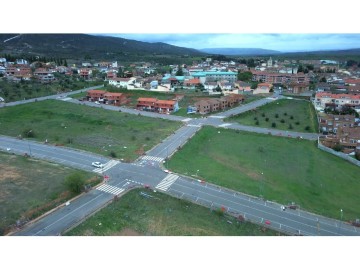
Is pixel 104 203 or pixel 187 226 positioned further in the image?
pixel 104 203

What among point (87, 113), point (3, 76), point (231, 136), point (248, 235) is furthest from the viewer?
point (3, 76)

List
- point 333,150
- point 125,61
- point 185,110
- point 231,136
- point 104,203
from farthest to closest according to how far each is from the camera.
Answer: point 125,61 → point 185,110 → point 231,136 → point 333,150 → point 104,203

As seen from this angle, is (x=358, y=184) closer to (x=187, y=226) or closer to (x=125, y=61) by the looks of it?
(x=187, y=226)

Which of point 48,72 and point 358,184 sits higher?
point 48,72

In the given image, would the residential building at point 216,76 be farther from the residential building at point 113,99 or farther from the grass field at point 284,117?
the residential building at point 113,99

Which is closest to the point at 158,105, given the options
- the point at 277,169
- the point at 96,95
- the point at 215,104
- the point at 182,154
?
the point at 215,104

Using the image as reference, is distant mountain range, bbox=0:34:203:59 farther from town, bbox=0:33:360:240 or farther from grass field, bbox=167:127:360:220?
grass field, bbox=167:127:360:220

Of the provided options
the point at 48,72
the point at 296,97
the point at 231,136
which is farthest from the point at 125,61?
the point at 231,136
